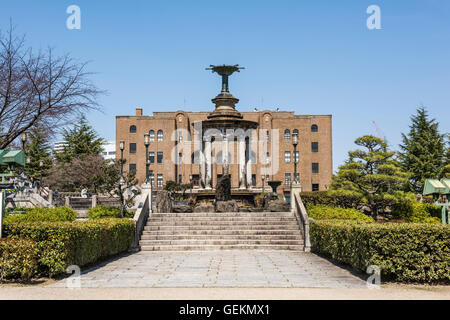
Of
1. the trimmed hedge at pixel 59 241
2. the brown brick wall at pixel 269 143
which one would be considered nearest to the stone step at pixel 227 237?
the trimmed hedge at pixel 59 241

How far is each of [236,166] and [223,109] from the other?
107 ft

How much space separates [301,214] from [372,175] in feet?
20.9

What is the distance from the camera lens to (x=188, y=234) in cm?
2014

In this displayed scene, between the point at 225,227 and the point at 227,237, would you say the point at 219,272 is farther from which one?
the point at 225,227

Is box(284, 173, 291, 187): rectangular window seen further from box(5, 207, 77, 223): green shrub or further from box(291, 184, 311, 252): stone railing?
box(5, 207, 77, 223): green shrub

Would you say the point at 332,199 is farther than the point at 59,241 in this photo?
Yes

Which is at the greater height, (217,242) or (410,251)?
(410,251)

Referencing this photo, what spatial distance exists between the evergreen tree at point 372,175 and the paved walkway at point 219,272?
9355 mm

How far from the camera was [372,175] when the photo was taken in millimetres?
24750

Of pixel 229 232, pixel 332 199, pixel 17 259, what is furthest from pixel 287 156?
pixel 17 259

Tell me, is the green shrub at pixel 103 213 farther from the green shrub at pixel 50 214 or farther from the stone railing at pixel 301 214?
the stone railing at pixel 301 214

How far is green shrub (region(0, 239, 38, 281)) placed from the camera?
10.4 meters

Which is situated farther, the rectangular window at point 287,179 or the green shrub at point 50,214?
the rectangular window at point 287,179

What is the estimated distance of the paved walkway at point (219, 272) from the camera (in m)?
10.4
